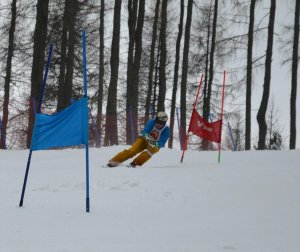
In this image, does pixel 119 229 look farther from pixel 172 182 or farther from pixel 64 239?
pixel 172 182

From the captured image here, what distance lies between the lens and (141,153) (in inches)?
349

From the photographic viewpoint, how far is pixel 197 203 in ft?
18.1

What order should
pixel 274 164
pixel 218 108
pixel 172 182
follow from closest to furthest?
1. pixel 172 182
2. pixel 274 164
3. pixel 218 108

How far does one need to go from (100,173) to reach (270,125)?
130 feet

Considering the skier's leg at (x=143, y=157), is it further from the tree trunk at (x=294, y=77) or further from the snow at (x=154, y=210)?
the tree trunk at (x=294, y=77)

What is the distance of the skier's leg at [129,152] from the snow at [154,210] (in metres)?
0.50

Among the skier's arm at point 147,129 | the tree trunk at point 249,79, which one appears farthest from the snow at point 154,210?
the tree trunk at point 249,79

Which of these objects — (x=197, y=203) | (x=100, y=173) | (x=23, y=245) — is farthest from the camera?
(x=100, y=173)

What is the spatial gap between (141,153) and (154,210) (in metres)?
3.76

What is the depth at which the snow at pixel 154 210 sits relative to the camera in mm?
3836

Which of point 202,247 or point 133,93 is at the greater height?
point 133,93

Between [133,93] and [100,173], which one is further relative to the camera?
[133,93]

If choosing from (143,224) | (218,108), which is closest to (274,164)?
(143,224)

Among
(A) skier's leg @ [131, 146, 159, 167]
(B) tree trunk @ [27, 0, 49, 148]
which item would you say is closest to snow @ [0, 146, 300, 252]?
(A) skier's leg @ [131, 146, 159, 167]
